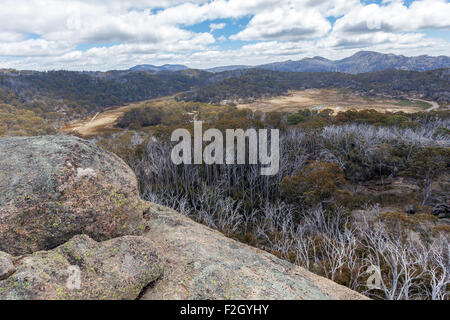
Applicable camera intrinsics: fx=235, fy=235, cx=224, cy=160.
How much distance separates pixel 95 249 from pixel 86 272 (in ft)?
1.41

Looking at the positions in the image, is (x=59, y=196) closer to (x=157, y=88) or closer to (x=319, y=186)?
(x=319, y=186)

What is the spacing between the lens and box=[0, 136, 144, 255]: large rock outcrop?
3.81 meters

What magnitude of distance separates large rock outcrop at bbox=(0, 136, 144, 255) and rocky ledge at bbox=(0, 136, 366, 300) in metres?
0.01

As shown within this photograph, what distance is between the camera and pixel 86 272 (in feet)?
10.7

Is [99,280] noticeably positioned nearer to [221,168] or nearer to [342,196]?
[342,196]

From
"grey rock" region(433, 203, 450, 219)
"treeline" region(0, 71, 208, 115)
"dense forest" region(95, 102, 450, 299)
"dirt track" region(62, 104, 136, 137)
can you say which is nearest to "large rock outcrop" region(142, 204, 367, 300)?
"dense forest" region(95, 102, 450, 299)

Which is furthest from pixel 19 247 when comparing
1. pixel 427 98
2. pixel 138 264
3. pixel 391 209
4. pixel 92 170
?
pixel 427 98

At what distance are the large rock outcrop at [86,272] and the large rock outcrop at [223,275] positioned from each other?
1.12 ft

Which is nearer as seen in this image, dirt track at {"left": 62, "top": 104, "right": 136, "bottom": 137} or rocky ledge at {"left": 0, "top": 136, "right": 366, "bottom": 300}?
rocky ledge at {"left": 0, "top": 136, "right": 366, "bottom": 300}

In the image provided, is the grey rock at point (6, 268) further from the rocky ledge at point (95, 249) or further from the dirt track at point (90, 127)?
the dirt track at point (90, 127)

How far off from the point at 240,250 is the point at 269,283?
1296mm

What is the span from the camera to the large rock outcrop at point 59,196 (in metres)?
3.81

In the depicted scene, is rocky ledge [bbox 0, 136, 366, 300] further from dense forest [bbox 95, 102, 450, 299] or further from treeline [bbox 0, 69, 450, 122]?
treeline [bbox 0, 69, 450, 122]
